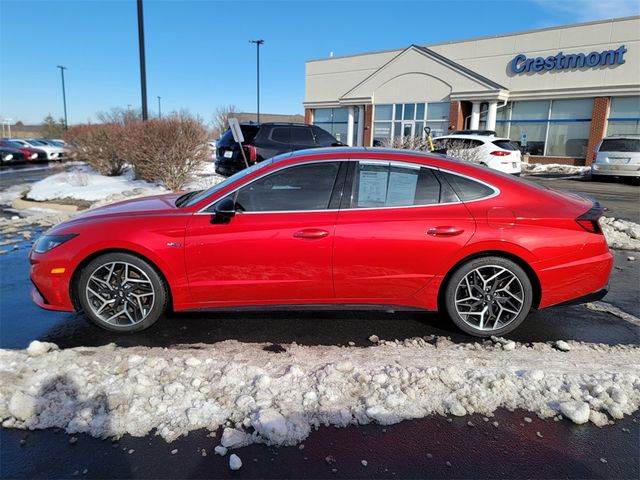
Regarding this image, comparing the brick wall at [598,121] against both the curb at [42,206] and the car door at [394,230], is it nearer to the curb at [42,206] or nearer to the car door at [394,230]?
the car door at [394,230]

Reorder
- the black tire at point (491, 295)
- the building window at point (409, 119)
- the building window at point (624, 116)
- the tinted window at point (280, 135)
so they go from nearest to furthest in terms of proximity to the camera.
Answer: the black tire at point (491, 295) → the tinted window at point (280, 135) → the building window at point (624, 116) → the building window at point (409, 119)

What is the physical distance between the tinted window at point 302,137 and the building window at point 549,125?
49.8ft

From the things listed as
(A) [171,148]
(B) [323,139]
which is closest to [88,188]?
(A) [171,148]

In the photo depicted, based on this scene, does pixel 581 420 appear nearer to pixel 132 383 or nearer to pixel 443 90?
pixel 132 383

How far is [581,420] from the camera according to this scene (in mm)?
2795

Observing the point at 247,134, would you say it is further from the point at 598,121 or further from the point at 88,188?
the point at 598,121

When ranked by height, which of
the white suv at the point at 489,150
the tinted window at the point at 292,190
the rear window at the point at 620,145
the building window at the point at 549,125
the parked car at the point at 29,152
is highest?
the building window at the point at 549,125

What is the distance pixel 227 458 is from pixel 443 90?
90.4ft

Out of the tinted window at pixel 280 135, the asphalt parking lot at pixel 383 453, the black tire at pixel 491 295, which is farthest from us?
the tinted window at pixel 280 135

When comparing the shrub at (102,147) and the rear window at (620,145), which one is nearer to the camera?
the shrub at (102,147)

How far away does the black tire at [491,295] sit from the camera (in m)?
3.82

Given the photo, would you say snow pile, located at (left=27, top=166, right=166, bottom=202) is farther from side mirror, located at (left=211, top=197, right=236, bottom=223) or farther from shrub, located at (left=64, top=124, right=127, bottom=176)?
side mirror, located at (left=211, top=197, right=236, bottom=223)

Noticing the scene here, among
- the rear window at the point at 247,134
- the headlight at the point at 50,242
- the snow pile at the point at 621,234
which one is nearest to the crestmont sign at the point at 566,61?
the snow pile at the point at 621,234

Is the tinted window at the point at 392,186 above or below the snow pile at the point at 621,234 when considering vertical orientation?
above
